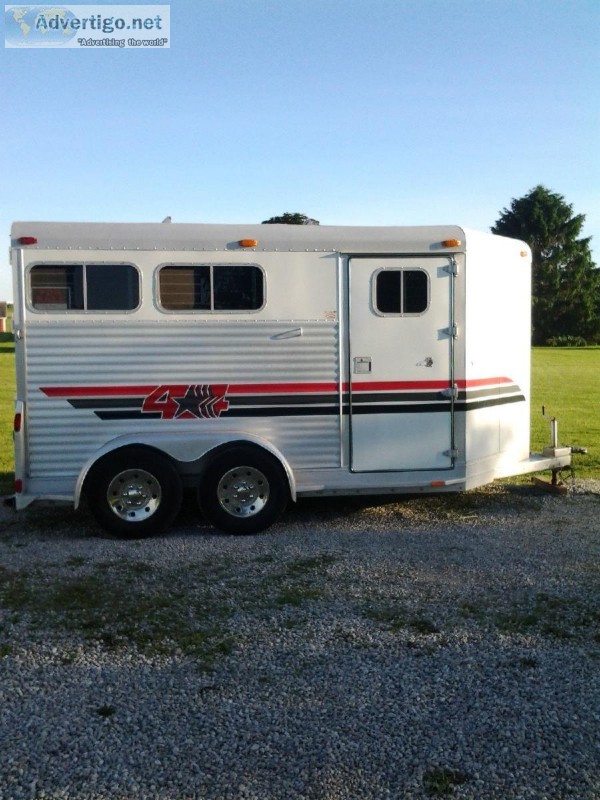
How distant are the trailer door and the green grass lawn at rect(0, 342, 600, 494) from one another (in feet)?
12.4

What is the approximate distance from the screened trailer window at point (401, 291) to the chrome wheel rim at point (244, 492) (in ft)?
6.39

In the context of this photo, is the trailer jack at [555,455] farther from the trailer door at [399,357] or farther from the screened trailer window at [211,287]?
the screened trailer window at [211,287]

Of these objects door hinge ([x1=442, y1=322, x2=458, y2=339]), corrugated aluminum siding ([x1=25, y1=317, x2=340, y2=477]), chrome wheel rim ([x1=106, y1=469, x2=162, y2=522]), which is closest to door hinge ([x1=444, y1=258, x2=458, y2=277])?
door hinge ([x1=442, y1=322, x2=458, y2=339])

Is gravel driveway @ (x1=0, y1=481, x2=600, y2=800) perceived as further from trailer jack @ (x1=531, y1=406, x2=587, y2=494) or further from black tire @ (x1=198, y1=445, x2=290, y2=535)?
trailer jack @ (x1=531, y1=406, x2=587, y2=494)

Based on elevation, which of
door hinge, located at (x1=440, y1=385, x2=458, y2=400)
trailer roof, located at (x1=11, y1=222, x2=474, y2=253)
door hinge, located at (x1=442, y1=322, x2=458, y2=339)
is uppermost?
trailer roof, located at (x1=11, y1=222, x2=474, y2=253)

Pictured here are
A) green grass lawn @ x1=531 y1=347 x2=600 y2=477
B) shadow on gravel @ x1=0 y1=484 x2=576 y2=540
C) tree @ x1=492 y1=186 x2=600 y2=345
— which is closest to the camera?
shadow on gravel @ x1=0 y1=484 x2=576 y2=540

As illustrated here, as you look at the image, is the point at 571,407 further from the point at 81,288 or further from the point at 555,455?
the point at 81,288

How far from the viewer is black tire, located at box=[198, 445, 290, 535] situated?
748 centimetres

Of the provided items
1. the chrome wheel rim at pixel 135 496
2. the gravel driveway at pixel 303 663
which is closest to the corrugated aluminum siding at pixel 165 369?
the chrome wheel rim at pixel 135 496

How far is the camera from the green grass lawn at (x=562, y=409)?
11654mm

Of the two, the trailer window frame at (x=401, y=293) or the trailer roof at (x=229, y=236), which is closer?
the trailer roof at (x=229, y=236)

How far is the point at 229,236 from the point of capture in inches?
294

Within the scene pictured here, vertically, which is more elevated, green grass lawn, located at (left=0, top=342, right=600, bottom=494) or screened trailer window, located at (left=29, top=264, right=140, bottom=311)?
screened trailer window, located at (left=29, top=264, right=140, bottom=311)

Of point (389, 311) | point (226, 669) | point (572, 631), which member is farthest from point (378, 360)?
point (226, 669)
